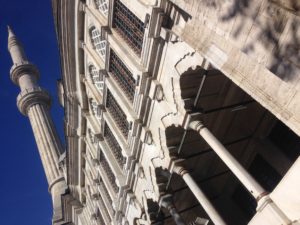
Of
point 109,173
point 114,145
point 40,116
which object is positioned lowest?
point 114,145

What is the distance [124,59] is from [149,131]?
2.65 m

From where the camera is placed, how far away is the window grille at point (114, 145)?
1485 cm

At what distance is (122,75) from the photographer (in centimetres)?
1310

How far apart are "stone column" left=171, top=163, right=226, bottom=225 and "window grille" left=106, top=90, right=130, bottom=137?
414cm

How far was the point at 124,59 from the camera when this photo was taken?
1182cm

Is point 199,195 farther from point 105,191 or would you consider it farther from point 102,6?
point 105,191

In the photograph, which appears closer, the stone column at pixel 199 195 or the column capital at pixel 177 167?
the stone column at pixel 199 195

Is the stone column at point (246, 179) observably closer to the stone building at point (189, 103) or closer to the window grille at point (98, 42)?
the stone building at point (189, 103)

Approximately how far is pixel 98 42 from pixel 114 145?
176 inches

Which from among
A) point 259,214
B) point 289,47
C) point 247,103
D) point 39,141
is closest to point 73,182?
point 39,141

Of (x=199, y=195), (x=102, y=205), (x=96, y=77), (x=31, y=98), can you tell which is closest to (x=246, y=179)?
(x=199, y=195)

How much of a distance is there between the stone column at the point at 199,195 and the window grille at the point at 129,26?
154 inches

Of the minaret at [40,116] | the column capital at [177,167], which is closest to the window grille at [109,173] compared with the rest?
the column capital at [177,167]

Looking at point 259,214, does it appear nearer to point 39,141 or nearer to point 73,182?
point 73,182
